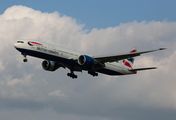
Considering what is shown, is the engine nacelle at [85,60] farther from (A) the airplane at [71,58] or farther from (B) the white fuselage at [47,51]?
(B) the white fuselage at [47,51]

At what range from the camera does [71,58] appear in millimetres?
51531

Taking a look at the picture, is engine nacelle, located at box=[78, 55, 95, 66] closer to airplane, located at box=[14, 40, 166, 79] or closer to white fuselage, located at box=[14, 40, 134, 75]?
airplane, located at box=[14, 40, 166, 79]

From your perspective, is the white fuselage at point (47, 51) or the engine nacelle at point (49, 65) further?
the engine nacelle at point (49, 65)

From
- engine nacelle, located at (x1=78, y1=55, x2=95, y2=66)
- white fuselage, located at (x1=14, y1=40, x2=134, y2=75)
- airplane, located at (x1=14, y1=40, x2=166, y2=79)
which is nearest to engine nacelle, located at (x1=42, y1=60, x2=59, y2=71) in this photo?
airplane, located at (x1=14, y1=40, x2=166, y2=79)

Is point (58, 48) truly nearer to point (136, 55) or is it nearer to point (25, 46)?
point (25, 46)

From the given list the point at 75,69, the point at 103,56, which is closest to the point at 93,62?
the point at 103,56

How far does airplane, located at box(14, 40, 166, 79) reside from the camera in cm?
4852

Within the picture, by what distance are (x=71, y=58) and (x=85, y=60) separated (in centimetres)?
264

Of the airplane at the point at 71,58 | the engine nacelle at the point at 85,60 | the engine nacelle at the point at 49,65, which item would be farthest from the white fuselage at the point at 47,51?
the engine nacelle at the point at 49,65

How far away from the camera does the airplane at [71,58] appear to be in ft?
159

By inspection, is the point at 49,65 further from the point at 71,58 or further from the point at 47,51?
the point at 47,51

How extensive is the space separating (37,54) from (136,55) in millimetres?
17019

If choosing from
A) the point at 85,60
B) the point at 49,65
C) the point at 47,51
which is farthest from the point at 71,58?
the point at 49,65

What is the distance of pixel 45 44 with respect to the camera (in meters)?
49.7
